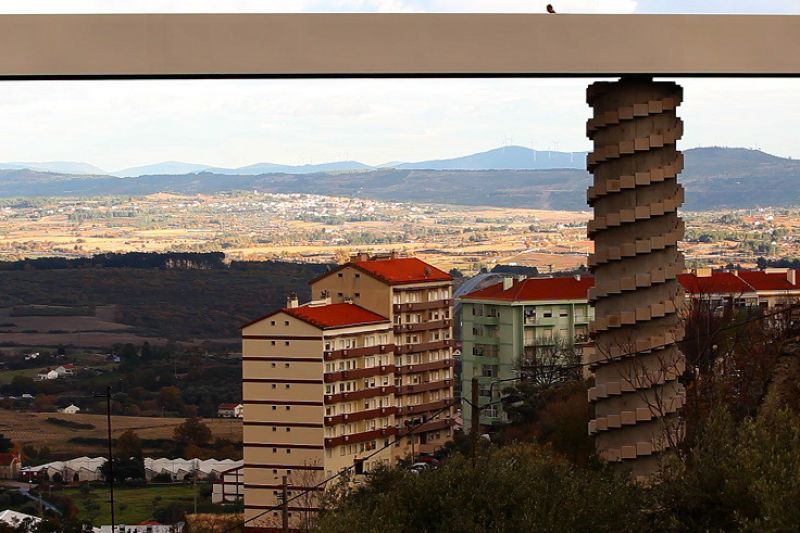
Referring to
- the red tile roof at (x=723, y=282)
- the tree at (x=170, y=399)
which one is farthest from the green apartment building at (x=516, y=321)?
the tree at (x=170, y=399)

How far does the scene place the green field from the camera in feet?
83.7

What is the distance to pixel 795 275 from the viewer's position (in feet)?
107

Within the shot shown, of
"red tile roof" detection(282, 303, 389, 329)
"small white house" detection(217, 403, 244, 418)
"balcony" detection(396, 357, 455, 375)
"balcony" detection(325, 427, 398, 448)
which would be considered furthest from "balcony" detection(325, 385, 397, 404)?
"small white house" detection(217, 403, 244, 418)

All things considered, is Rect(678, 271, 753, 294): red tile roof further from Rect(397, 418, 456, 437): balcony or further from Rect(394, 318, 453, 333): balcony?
Rect(394, 318, 453, 333): balcony

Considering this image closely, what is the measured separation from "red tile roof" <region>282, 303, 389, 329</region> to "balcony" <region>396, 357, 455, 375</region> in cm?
109

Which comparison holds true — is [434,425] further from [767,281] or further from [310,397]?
[767,281]

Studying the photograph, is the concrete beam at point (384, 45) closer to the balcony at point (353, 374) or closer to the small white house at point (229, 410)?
the balcony at point (353, 374)

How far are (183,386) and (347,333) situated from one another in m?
8.19

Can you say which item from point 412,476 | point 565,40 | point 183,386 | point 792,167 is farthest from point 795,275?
point 565,40

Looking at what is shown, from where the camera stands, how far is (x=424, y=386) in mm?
28344

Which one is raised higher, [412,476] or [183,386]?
[412,476]

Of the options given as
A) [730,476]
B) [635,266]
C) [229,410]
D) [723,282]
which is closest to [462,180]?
[229,410]

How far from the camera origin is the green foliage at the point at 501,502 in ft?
20.5

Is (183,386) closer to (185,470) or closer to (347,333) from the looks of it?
(185,470)
